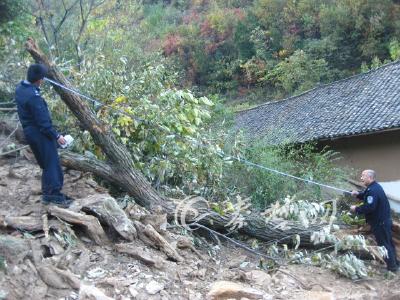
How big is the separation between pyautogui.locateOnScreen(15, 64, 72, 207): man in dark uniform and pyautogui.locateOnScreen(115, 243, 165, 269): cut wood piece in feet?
2.66

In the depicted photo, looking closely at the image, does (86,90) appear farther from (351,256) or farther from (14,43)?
(351,256)

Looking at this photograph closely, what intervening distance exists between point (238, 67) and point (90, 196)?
26758mm

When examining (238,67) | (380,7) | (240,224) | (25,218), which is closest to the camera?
(25,218)

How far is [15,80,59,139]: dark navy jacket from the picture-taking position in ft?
18.0

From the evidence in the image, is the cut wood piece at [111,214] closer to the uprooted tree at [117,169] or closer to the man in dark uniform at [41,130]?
the man in dark uniform at [41,130]

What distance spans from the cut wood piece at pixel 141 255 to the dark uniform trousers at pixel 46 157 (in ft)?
3.14

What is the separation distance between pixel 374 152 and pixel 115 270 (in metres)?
12.6

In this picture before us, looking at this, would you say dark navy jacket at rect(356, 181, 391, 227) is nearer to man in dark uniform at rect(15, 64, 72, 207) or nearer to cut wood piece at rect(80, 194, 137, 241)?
cut wood piece at rect(80, 194, 137, 241)

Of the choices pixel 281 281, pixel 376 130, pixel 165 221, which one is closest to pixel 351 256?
pixel 281 281

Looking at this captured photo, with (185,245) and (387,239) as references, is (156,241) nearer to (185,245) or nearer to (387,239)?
(185,245)

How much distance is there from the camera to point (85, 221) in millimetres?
5527

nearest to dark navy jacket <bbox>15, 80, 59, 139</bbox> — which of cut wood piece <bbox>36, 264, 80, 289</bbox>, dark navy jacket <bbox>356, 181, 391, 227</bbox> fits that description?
cut wood piece <bbox>36, 264, 80, 289</bbox>

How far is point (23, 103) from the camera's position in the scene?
18.1ft

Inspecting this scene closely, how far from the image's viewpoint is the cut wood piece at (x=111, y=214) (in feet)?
18.7
